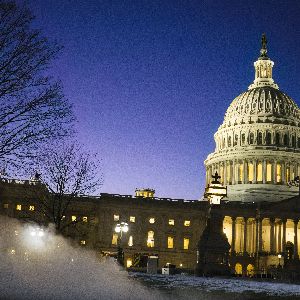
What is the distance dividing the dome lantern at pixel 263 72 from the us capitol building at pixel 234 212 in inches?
523

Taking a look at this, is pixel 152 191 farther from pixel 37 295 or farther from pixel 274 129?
pixel 37 295

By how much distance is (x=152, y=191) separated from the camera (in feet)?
556

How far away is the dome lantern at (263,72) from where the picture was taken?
16000 cm

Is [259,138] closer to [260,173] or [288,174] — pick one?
[260,173]

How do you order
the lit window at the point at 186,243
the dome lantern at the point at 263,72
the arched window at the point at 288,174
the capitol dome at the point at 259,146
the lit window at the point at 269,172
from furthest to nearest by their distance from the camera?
the dome lantern at the point at 263,72 < the arched window at the point at 288,174 < the lit window at the point at 269,172 < the capitol dome at the point at 259,146 < the lit window at the point at 186,243

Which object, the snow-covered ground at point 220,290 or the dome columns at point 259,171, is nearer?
the snow-covered ground at point 220,290

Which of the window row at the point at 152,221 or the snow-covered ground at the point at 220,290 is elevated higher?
the window row at the point at 152,221

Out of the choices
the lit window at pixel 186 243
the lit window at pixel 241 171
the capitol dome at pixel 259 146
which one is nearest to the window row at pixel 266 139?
the capitol dome at pixel 259 146

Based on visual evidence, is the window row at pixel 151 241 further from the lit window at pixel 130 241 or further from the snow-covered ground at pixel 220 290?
the snow-covered ground at pixel 220 290

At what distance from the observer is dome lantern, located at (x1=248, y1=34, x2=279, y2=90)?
160 m

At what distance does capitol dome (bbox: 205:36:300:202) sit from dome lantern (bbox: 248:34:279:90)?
0.37 meters

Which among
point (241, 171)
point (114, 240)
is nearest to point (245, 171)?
point (241, 171)

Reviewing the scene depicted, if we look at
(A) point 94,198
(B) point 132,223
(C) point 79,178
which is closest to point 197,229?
(B) point 132,223

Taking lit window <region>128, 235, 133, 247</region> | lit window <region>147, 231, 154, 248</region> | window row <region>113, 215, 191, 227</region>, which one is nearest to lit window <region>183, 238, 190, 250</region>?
window row <region>113, 215, 191, 227</region>
